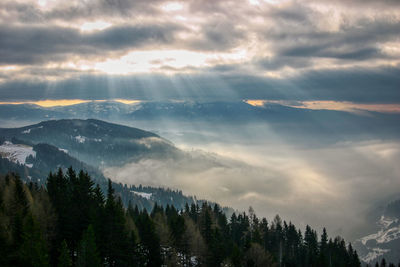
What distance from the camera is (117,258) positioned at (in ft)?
163

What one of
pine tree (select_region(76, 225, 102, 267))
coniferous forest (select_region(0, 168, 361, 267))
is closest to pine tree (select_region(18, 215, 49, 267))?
coniferous forest (select_region(0, 168, 361, 267))

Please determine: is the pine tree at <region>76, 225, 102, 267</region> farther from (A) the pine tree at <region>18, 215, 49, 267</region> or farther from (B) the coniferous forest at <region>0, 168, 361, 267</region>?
(A) the pine tree at <region>18, 215, 49, 267</region>

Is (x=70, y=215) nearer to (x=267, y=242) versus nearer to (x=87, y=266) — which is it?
(x=87, y=266)

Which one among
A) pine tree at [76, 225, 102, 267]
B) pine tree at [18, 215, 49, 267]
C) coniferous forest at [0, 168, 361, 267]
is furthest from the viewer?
coniferous forest at [0, 168, 361, 267]

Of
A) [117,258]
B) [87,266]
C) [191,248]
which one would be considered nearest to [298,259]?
[191,248]

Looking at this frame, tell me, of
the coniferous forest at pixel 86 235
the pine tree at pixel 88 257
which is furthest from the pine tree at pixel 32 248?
the pine tree at pixel 88 257

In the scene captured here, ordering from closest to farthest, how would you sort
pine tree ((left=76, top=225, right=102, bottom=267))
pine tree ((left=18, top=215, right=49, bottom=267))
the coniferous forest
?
pine tree ((left=18, top=215, right=49, bottom=267)) < pine tree ((left=76, top=225, right=102, bottom=267)) < the coniferous forest

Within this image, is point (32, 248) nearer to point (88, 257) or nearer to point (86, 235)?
point (86, 235)

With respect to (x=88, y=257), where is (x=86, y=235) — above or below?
above

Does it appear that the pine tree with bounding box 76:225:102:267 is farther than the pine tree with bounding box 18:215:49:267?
Yes

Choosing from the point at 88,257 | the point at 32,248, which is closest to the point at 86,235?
the point at 88,257

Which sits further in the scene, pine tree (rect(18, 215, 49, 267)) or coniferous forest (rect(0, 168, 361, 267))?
coniferous forest (rect(0, 168, 361, 267))

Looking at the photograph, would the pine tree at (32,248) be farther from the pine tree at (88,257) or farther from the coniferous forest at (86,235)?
the pine tree at (88,257)

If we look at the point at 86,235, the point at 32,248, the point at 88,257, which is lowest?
the point at 88,257
